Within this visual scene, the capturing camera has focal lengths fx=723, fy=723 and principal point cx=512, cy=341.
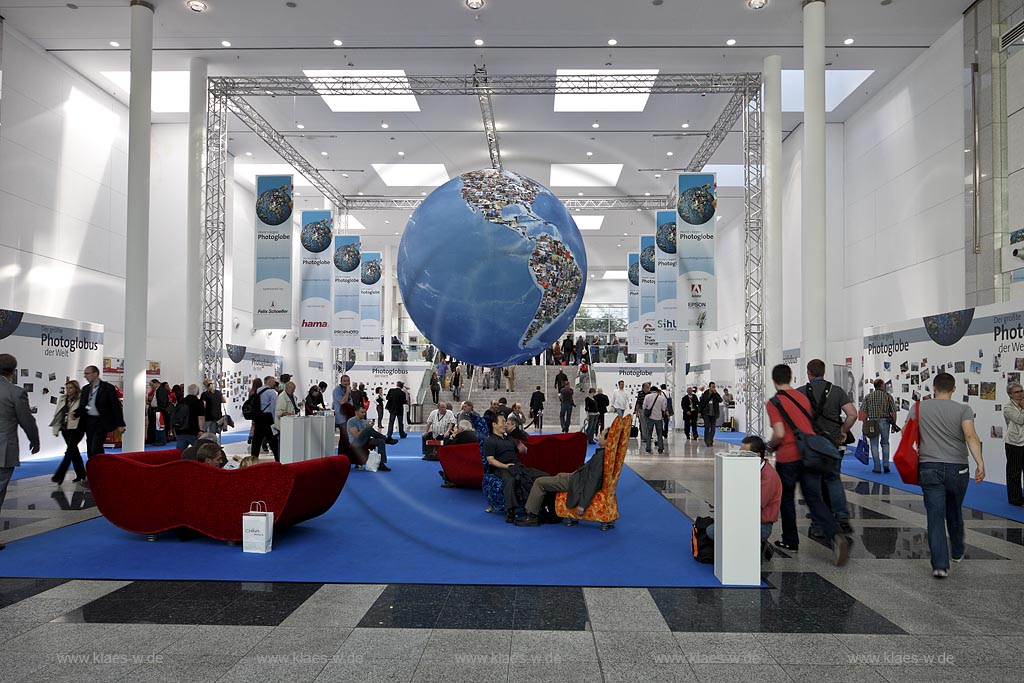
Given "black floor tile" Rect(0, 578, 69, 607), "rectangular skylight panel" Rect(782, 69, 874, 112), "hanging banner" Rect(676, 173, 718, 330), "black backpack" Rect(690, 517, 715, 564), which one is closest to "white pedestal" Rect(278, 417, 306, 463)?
"black floor tile" Rect(0, 578, 69, 607)

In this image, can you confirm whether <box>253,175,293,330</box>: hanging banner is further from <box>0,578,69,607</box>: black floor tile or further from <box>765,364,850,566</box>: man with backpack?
<box>765,364,850,566</box>: man with backpack

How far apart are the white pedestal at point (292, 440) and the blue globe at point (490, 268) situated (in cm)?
512

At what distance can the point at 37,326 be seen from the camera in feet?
45.4

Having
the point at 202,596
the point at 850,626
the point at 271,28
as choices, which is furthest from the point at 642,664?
the point at 271,28

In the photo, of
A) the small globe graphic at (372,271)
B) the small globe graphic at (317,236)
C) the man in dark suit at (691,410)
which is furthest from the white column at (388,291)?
the man in dark suit at (691,410)

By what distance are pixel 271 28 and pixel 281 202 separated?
3570 mm

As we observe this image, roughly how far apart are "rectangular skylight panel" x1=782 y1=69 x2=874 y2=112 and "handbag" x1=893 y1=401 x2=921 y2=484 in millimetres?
13682

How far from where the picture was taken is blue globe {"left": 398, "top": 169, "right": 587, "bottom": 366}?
6.50 metres

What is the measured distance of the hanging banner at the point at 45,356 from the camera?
A: 13.3 m

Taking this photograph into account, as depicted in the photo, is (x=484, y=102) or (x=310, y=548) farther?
(x=484, y=102)

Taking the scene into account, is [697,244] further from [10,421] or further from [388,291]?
[388,291]

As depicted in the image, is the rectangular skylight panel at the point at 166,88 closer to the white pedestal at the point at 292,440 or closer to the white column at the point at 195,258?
the white column at the point at 195,258

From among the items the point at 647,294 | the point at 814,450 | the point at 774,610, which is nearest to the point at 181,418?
the point at 814,450

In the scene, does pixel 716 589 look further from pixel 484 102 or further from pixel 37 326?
pixel 484 102
